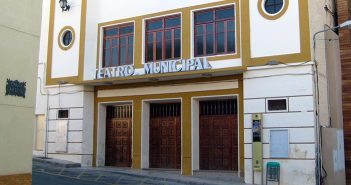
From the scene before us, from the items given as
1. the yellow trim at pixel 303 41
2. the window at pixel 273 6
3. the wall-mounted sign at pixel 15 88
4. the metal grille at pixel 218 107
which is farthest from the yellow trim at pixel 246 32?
the wall-mounted sign at pixel 15 88

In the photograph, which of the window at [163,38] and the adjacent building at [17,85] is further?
the window at [163,38]

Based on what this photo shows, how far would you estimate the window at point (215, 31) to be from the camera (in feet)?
57.5

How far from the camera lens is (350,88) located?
1805cm

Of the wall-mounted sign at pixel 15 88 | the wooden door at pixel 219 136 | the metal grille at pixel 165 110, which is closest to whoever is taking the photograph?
the wall-mounted sign at pixel 15 88

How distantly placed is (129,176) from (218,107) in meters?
4.47

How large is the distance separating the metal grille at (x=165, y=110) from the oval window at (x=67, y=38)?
506 centimetres

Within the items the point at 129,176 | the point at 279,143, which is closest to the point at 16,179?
the point at 129,176

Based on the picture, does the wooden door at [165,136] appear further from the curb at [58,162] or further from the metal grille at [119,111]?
the curb at [58,162]

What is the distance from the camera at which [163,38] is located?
19109mm

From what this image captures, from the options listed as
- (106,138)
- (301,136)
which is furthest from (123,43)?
(301,136)

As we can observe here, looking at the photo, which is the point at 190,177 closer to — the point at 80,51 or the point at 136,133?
the point at 136,133

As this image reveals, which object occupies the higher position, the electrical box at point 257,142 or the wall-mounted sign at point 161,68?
the wall-mounted sign at point 161,68

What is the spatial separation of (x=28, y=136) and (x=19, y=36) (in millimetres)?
2517

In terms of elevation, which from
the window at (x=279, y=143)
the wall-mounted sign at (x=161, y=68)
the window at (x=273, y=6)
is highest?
the window at (x=273, y=6)
